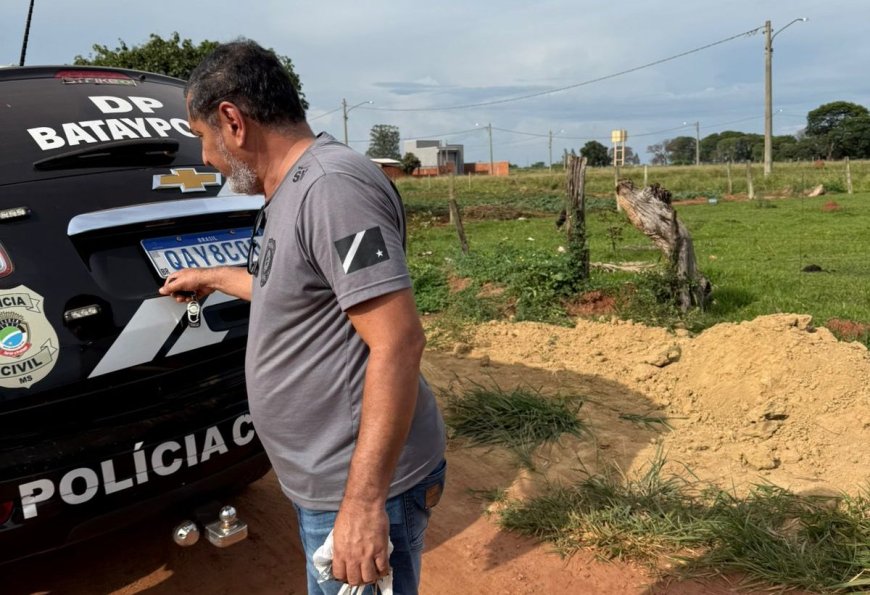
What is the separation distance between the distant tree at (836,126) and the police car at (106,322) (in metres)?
80.3

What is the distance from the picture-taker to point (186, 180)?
279 centimetres

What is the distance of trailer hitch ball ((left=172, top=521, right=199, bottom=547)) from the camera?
97.0 inches

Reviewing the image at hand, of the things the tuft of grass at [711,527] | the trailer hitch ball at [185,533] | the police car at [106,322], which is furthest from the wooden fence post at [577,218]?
the trailer hitch ball at [185,533]

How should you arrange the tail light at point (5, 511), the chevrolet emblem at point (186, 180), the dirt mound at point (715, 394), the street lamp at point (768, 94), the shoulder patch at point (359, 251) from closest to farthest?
the shoulder patch at point (359, 251), the tail light at point (5, 511), the chevrolet emblem at point (186, 180), the dirt mound at point (715, 394), the street lamp at point (768, 94)

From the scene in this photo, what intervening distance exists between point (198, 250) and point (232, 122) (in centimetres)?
108

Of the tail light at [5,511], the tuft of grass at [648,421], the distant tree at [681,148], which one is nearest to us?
the tail light at [5,511]

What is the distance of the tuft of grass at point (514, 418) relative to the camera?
429 centimetres

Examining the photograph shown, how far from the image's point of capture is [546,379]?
530cm

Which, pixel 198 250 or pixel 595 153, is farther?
pixel 595 153

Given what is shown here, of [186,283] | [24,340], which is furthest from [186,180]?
[24,340]

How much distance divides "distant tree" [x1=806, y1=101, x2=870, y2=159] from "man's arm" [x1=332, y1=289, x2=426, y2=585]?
80.9 m

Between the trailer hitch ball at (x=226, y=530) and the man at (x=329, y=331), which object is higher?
the man at (x=329, y=331)

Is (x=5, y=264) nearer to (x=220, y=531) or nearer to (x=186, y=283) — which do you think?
(x=186, y=283)

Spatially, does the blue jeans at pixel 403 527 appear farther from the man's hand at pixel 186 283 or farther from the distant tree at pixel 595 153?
the distant tree at pixel 595 153
